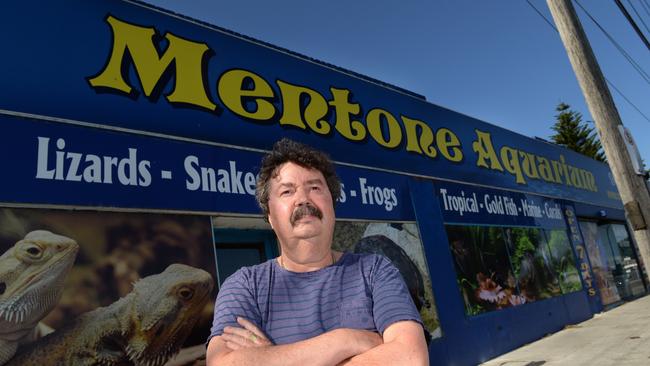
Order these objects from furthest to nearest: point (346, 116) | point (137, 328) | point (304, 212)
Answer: point (346, 116)
point (137, 328)
point (304, 212)

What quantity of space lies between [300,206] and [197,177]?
3.28m

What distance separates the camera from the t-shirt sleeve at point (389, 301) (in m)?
2.12

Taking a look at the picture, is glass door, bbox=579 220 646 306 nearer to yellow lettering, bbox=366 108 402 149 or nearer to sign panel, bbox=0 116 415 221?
yellow lettering, bbox=366 108 402 149

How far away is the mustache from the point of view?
94.3 inches

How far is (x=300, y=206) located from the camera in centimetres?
242

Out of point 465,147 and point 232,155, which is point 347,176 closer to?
point 232,155

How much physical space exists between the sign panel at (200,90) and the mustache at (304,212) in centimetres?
338

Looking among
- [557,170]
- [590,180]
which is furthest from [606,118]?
[590,180]

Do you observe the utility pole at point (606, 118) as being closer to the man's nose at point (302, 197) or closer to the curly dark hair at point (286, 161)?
the curly dark hair at point (286, 161)

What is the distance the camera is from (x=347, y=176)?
7.33 meters

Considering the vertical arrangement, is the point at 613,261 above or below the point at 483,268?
below

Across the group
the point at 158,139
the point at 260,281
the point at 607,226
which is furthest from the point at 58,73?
the point at 607,226

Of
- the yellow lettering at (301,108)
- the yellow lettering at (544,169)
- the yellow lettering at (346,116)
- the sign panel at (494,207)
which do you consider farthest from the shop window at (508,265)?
the yellow lettering at (301,108)

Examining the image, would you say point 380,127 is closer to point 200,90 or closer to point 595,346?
point 200,90
